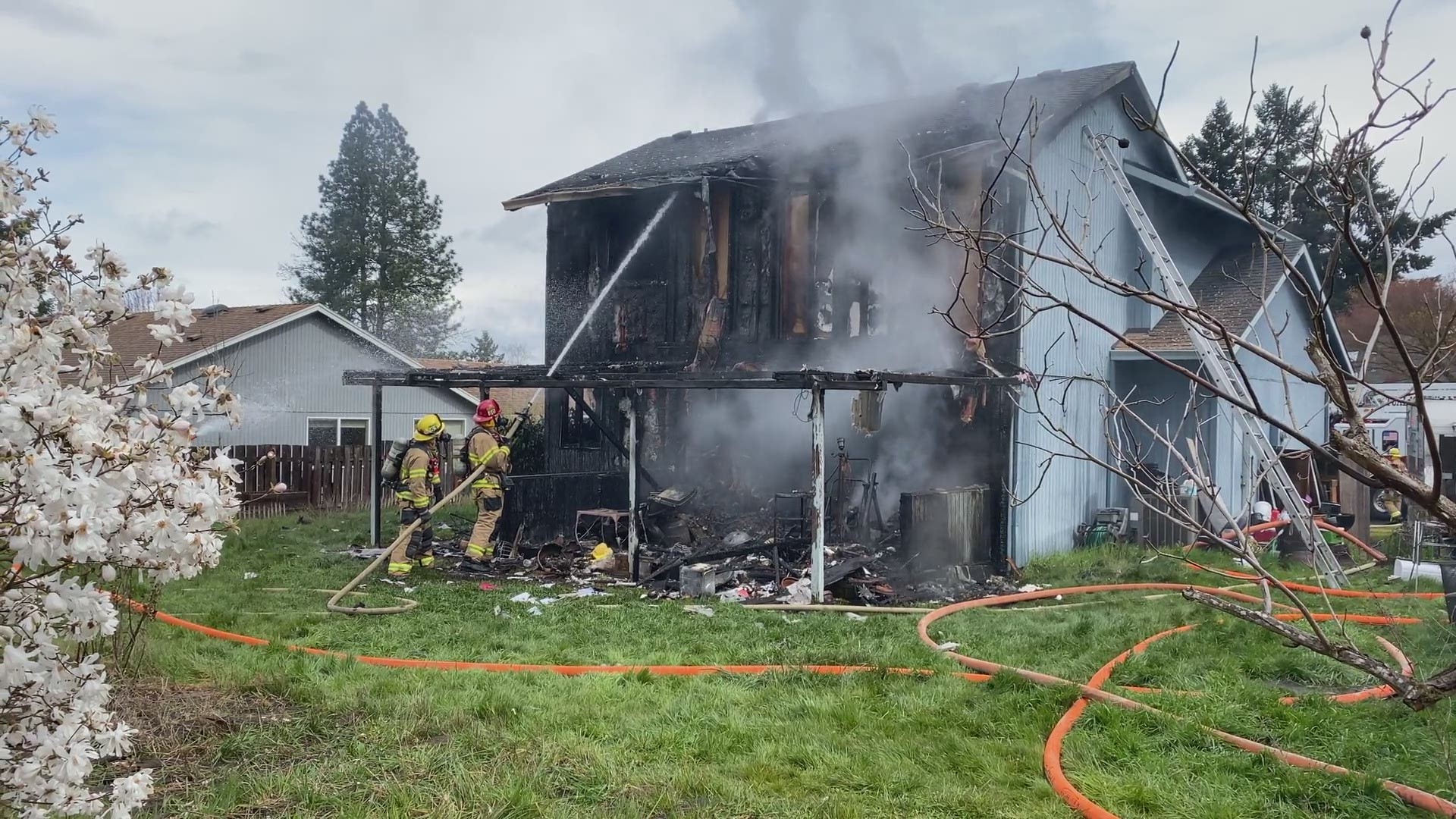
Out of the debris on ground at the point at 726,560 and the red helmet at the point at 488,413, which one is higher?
the red helmet at the point at 488,413

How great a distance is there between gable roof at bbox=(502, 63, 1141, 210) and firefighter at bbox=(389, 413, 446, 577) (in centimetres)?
494

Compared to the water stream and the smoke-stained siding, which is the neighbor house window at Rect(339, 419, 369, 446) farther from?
the water stream

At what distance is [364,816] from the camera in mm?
3846

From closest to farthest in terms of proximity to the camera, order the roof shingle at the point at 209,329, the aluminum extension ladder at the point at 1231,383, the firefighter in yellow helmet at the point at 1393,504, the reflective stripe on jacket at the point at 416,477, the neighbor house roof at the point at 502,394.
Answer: the aluminum extension ladder at the point at 1231,383 → the reflective stripe on jacket at the point at 416,477 → the firefighter in yellow helmet at the point at 1393,504 → the roof shingle at the point at 209,329 → the neighbor house roof at the point at 502,394

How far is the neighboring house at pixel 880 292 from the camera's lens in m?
11.9

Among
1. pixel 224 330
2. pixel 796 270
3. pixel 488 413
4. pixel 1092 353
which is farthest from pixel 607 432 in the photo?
pixel 224 330

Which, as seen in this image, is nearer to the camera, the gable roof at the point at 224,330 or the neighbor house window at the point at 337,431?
the gable roof at the point at 224,330

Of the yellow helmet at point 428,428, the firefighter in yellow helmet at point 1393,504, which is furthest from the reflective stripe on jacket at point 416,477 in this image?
the firefighter in yellow helmet at point 1393,504

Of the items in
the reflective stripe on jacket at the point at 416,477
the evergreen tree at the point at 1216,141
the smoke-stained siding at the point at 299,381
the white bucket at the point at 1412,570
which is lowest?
the white bucket at the point at 1412,570

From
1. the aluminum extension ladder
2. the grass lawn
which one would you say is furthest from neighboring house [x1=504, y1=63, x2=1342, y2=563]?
the grass lawn

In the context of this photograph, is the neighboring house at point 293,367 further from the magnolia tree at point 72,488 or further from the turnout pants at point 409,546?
the magnolia tree at point 72,488

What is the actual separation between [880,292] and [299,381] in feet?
45.0

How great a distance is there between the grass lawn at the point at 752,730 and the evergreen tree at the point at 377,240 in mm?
30014

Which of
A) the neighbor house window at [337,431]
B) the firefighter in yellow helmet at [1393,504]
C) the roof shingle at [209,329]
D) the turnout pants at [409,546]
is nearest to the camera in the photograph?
the turnout pants at [409,546]
